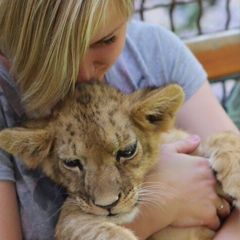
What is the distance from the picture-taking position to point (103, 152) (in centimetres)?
136

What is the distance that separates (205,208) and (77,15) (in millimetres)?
621

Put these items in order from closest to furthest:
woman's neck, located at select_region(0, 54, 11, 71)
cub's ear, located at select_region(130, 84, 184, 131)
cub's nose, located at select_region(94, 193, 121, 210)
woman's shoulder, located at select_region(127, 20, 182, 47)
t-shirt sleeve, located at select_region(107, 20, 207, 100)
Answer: cub's nose, located at select_region(94, 193, 121, 210)
cub's ear, located at select_region(130, 84, 184, 131)
woman's neck, located at select_region(0, 54, 11, 71)
t-shirt sleeve, located at select_region(107, 20, 207, 100)
woman's shoulder, located at select_region(127, 20, 182, 47)

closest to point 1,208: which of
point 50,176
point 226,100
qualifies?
point 50,176

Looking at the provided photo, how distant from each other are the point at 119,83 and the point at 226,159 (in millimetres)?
432

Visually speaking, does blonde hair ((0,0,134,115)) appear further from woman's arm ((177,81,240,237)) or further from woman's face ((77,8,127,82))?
→ woman's arm ((177,81,240,237))

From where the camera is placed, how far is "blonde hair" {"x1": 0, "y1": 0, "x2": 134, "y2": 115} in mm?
1361

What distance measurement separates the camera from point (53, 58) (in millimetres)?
1415

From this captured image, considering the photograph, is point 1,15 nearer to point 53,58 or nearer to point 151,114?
point 53,58

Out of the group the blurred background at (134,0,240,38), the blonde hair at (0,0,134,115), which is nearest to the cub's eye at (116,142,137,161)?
the blonde hair at (0,0,134,115)

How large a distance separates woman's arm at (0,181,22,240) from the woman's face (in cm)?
35

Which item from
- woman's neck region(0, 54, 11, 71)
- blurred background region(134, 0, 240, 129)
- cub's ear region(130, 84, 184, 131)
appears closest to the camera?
cub's ear region(130, 84, 184, 131)

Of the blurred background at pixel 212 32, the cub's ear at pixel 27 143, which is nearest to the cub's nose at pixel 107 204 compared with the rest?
the cub's ear at pixel 27 143

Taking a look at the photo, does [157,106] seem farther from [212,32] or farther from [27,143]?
[212,32]

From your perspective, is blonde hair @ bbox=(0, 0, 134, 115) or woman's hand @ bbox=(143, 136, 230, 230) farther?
woman's hand @ bbox=(143, 136, 230, 230)
